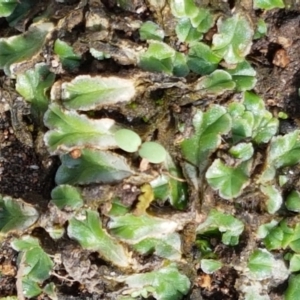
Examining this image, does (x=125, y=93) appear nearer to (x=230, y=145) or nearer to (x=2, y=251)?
(x=230, y=145)

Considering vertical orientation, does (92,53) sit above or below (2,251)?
above

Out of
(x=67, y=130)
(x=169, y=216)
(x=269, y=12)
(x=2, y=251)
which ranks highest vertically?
(x=269, y=12)

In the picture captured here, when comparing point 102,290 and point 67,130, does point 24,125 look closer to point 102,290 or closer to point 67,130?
point 67,130

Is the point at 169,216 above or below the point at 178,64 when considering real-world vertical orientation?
below

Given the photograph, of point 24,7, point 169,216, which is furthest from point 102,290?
point 24,7

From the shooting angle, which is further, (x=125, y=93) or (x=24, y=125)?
(x=24, y=125)

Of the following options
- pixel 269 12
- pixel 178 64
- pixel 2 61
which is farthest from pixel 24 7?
pixel 269 12
